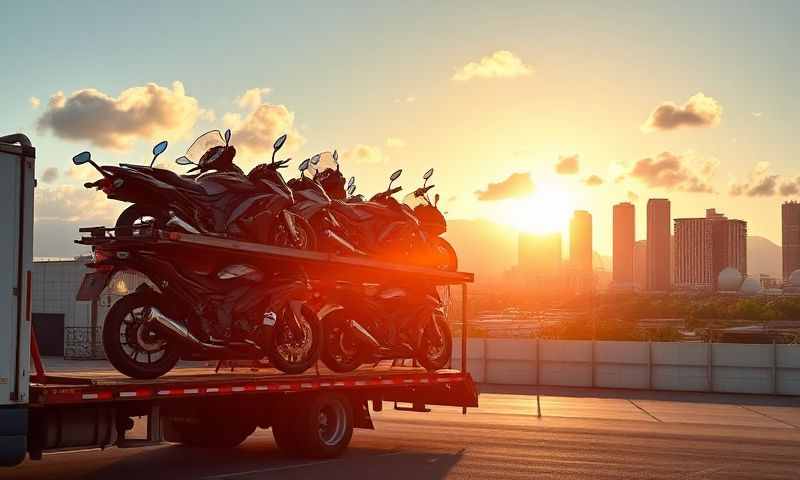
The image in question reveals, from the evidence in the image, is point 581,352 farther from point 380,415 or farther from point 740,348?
point 380,415

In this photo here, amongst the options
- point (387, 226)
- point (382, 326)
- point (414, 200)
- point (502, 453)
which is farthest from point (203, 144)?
point (502, 453)

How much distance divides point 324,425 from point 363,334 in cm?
164

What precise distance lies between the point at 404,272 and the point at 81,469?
18.6 ft

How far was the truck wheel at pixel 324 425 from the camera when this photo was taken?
12953 millimetres

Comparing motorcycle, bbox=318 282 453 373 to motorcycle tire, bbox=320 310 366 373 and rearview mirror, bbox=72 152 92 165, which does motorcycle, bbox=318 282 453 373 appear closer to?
motorcycle tire, bbox=320 310 366 373

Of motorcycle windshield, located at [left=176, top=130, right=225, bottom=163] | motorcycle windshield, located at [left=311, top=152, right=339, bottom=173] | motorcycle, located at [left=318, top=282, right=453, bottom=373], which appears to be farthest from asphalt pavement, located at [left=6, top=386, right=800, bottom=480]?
motorcycle windshield, located at [left=311, top=152, right=339, bottom=173]

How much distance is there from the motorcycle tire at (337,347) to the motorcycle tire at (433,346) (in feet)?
6.82

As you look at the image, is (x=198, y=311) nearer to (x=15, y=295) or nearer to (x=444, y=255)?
(x=15, y=295)

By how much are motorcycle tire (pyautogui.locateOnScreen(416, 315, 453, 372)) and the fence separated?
16.8 metres

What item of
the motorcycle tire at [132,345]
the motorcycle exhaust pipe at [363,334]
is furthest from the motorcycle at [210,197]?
the motorcycle exhaust pipe at [363,334]

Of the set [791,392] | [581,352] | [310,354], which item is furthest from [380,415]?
[791,392]

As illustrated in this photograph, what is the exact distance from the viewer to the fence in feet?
105

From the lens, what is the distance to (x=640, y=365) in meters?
33.2

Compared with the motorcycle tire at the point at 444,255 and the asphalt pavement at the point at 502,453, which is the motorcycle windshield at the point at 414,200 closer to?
the motorcycle tire at the point at 444,255
